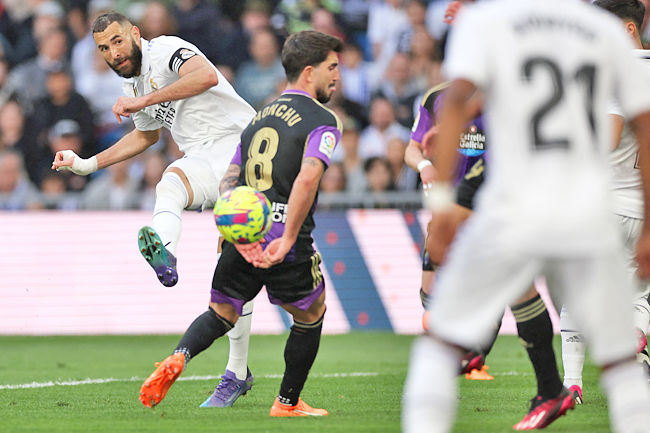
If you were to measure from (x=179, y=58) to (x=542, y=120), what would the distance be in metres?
3.79

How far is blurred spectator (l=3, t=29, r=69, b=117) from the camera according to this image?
13609 mm

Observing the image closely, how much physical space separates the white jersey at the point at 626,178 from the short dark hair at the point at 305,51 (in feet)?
6.46

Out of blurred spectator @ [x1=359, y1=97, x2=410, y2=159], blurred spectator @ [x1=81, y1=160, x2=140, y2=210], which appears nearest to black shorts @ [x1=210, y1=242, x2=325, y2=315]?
blurred spectator @ [x1=81, y1=160, x2=140, y2=210]

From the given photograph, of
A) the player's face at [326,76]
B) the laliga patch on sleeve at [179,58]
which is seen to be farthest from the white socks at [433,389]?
the laliga patch on sleeve at [179,58]

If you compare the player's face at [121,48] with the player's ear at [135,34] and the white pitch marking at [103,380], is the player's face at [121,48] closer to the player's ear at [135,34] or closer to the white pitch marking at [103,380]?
the player's ear at [135,34]

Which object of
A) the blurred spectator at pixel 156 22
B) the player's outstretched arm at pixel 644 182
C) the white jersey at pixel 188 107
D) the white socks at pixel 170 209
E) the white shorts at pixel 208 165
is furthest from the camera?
the blurred spectator at pixel 156 22

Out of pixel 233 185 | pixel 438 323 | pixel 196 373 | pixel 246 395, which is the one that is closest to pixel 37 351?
pixel 196 373

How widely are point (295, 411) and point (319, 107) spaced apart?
1.85 meters

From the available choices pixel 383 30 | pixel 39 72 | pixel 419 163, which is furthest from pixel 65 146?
pixel 419 163

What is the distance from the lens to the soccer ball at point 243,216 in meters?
4.67

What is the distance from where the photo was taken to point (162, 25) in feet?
43.9

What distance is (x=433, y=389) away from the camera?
3.05 metres

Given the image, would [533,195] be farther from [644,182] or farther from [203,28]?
[203,28]

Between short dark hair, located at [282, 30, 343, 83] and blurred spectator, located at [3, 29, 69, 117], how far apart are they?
368 inches
